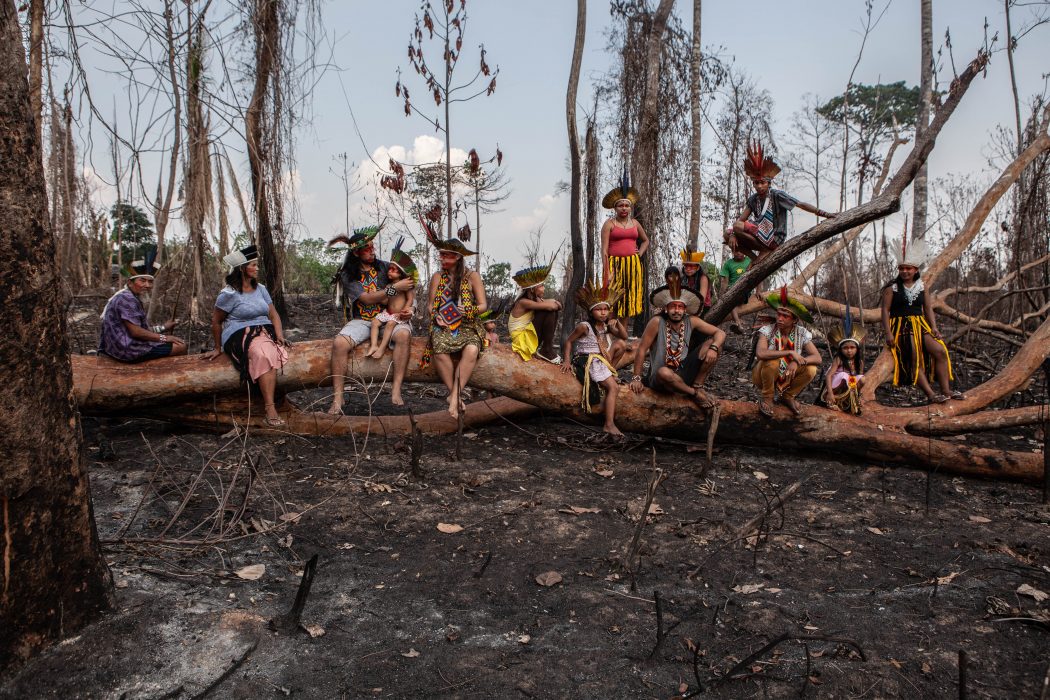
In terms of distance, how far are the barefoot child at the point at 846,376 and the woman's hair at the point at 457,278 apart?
3221mm

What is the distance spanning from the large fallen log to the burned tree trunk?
306 centimetres

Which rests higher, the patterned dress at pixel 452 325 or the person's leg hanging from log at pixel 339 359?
the patterned dress at pixel 452 325

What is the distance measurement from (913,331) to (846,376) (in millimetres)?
1028

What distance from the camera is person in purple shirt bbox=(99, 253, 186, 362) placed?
577 centimetres

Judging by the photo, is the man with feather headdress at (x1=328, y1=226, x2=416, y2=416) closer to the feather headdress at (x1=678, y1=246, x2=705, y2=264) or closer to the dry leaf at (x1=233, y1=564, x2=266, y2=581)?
the dry leaf at (x1=233, y1=564, x2=266, y2=581)

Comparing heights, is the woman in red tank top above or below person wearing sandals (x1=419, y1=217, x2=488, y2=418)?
above

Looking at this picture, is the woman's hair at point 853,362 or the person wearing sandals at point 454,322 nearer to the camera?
Answer: the person wearing sandals at point 454,322

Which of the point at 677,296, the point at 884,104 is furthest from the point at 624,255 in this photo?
the point at 884,104

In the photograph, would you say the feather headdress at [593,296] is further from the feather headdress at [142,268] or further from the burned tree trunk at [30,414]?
the burned tree trunk at [30,414]

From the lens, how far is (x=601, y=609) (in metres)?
3.40

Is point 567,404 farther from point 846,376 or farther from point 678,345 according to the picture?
point 846,376

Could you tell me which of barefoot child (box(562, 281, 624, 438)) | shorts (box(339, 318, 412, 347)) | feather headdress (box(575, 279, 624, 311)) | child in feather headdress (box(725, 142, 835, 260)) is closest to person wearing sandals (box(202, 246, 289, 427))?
shorts (box(339, 318, 412, 347))

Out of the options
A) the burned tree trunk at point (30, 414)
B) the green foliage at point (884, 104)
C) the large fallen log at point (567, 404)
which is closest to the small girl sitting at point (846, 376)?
the large fallen log at point (567, 404)

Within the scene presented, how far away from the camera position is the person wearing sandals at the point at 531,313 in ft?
19.6
